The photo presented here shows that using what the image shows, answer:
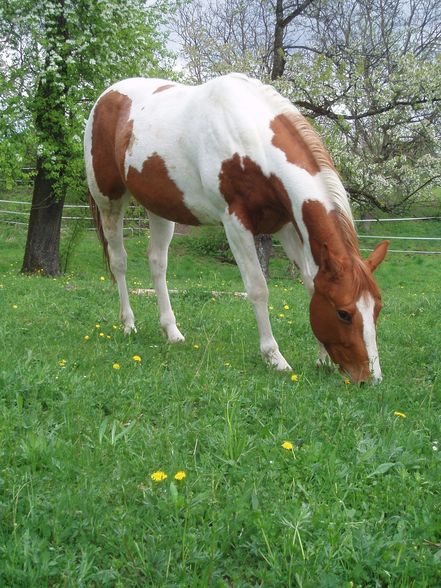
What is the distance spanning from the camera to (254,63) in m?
20.3

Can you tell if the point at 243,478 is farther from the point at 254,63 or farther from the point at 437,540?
the point at 254,63

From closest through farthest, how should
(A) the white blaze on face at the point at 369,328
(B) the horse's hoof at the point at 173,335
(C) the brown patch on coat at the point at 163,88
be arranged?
(A) the white blaze on face at the point at 369,328 → (B) the horse's hoof at the point at 173,335 → (C) the brown patch on coat at the point at 163,88

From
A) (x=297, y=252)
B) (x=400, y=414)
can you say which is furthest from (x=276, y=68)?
(x=400, y=414)

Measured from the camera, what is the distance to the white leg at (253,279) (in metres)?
4.91

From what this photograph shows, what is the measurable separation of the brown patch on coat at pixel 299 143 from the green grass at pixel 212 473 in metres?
1.60

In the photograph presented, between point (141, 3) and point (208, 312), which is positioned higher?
point (141, 3)

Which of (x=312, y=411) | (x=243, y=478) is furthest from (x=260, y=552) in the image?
(x=312, y=411)

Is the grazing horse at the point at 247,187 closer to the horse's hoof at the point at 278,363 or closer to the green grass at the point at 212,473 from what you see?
the horse's hoof at the point at 278,363

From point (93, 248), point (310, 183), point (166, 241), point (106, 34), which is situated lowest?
point (93, 248)

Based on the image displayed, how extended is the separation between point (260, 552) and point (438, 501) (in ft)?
2.79

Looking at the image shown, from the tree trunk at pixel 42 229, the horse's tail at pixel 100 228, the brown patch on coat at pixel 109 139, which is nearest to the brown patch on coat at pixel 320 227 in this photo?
the brown patch on coat at pixel 109 139

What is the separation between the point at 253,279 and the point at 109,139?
8.38 ft

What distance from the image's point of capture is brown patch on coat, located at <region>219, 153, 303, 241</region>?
15.5 feet

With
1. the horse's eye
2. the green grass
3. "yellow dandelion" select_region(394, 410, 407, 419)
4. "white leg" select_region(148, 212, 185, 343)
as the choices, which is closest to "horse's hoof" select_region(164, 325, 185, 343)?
"white leg" select_region(148, 212, 185, 343)
